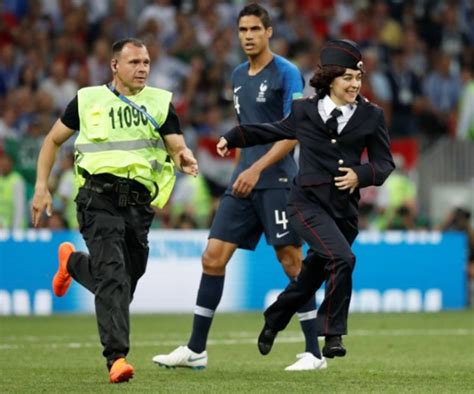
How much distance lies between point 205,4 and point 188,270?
639 centimetres

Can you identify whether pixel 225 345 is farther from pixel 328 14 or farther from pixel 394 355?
pixel 328 14

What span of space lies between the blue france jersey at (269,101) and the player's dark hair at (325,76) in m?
0.85

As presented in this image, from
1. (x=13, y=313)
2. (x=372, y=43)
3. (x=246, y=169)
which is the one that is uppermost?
(x=372, y=43)

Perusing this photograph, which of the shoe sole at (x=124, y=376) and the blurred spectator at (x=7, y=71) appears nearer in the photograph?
the shoe sole at (x=124, y=376)

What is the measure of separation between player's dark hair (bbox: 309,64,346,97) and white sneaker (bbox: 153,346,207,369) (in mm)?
2172

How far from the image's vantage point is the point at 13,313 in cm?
1723

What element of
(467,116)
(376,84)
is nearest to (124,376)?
(467,116)

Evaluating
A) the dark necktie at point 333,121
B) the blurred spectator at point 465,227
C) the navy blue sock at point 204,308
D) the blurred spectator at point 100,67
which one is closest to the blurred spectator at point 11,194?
the blurred spectator at point 100,67

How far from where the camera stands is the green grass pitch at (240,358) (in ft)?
29.5

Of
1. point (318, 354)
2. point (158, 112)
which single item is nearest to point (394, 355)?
point (318, 354)

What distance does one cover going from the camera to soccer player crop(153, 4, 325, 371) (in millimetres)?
10375

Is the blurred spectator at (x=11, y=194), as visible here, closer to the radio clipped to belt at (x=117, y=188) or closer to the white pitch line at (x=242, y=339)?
the white pitch line at (x=242, y=339)

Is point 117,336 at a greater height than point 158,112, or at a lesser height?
lesser

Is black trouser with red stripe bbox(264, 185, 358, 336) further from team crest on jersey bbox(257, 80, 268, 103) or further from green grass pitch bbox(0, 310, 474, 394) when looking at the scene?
team crest on jersey bbox(257, 80, 268, 103)
